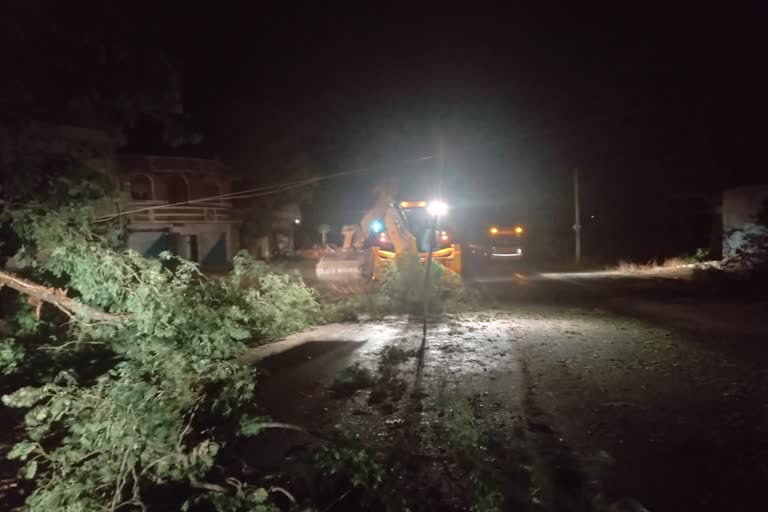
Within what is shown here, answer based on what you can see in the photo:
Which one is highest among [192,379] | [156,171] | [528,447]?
[156,171]

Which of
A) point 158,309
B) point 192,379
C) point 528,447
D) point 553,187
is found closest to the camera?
point 528,447

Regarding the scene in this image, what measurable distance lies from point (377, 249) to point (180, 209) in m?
16.6

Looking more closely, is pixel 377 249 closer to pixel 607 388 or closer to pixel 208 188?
pixel 607 388

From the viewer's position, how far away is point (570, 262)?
2805 centimetres

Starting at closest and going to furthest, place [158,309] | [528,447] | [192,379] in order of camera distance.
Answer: [528,447] → [192,379] → [158,309]

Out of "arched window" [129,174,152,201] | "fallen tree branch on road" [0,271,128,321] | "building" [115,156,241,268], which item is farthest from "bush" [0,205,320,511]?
"arched window" [129,174,152,201]

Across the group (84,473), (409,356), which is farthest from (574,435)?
(84,473)

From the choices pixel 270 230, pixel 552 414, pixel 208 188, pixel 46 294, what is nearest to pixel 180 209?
pixel 208 188

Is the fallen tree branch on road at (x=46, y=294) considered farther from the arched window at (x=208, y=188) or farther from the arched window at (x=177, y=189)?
the arched window at (x=208, y=188)

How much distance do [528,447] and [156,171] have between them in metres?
26.5

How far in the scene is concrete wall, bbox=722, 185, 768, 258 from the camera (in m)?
19.2

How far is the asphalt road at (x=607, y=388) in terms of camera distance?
14.3 feet

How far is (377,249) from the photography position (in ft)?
49.7

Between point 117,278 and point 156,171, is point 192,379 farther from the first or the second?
point 156,171
